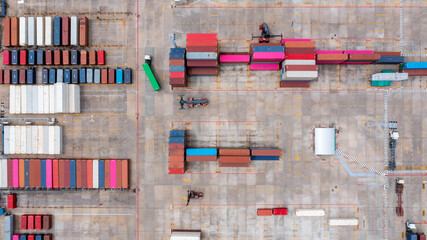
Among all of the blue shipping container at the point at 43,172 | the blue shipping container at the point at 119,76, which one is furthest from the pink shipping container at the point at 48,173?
the blue shipping container at the point at 119,76

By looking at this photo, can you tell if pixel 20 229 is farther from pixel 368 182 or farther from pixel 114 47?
pixel 368 182

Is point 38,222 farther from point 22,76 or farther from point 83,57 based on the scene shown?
point 83,57

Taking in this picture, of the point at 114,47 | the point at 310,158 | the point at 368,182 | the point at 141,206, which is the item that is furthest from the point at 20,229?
the point at 368,182

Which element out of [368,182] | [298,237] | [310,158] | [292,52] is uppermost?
[292,52]

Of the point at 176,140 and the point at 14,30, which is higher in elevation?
the point at 14,30

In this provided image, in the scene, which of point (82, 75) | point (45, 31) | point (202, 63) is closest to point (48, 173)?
point (82, 75)

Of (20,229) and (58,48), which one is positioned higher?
(58,48)
